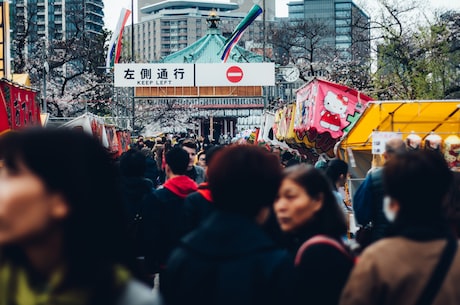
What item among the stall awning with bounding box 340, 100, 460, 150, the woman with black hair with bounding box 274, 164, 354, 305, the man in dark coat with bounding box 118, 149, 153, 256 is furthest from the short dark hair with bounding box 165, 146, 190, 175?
the stall awning with bounding box 340, 100, 460, 150

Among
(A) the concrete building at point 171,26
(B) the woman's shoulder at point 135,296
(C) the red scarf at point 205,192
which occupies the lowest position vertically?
(C) the red scarf at point 205,192

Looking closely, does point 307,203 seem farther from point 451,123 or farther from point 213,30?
point 213,30

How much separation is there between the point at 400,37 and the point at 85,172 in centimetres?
2393

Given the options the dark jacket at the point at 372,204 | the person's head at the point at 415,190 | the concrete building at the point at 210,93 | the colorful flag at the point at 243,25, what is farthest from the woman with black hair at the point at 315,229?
the colorful flag at the point at 243,25

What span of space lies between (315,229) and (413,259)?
740mm

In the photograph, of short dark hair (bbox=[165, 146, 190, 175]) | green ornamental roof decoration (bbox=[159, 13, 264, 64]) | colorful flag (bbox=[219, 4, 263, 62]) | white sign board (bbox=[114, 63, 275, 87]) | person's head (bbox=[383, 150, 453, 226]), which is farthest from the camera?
green ornamental roof decoration (bbox=[159, 13, 264, 64])

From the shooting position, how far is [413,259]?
2.82 m

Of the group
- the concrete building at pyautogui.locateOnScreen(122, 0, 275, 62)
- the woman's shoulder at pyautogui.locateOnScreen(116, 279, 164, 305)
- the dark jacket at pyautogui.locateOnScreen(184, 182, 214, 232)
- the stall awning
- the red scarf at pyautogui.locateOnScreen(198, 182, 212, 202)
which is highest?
the concrete building at pyautogui.locateOnScreen(122, 0, 275, 62)

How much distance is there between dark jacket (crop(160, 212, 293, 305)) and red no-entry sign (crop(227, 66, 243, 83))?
2439cm

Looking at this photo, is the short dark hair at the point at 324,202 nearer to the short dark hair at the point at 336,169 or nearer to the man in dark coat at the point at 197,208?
the man in dark coat at the point at 197,208

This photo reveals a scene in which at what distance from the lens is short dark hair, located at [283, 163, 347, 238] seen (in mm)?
3434

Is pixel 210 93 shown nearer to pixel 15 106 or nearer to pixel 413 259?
pixel 15 106

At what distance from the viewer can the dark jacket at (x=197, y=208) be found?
512 cm

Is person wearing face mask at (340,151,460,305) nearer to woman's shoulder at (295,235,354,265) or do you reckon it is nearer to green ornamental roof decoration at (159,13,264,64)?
woman's shoulder at (295,235,354,265)
